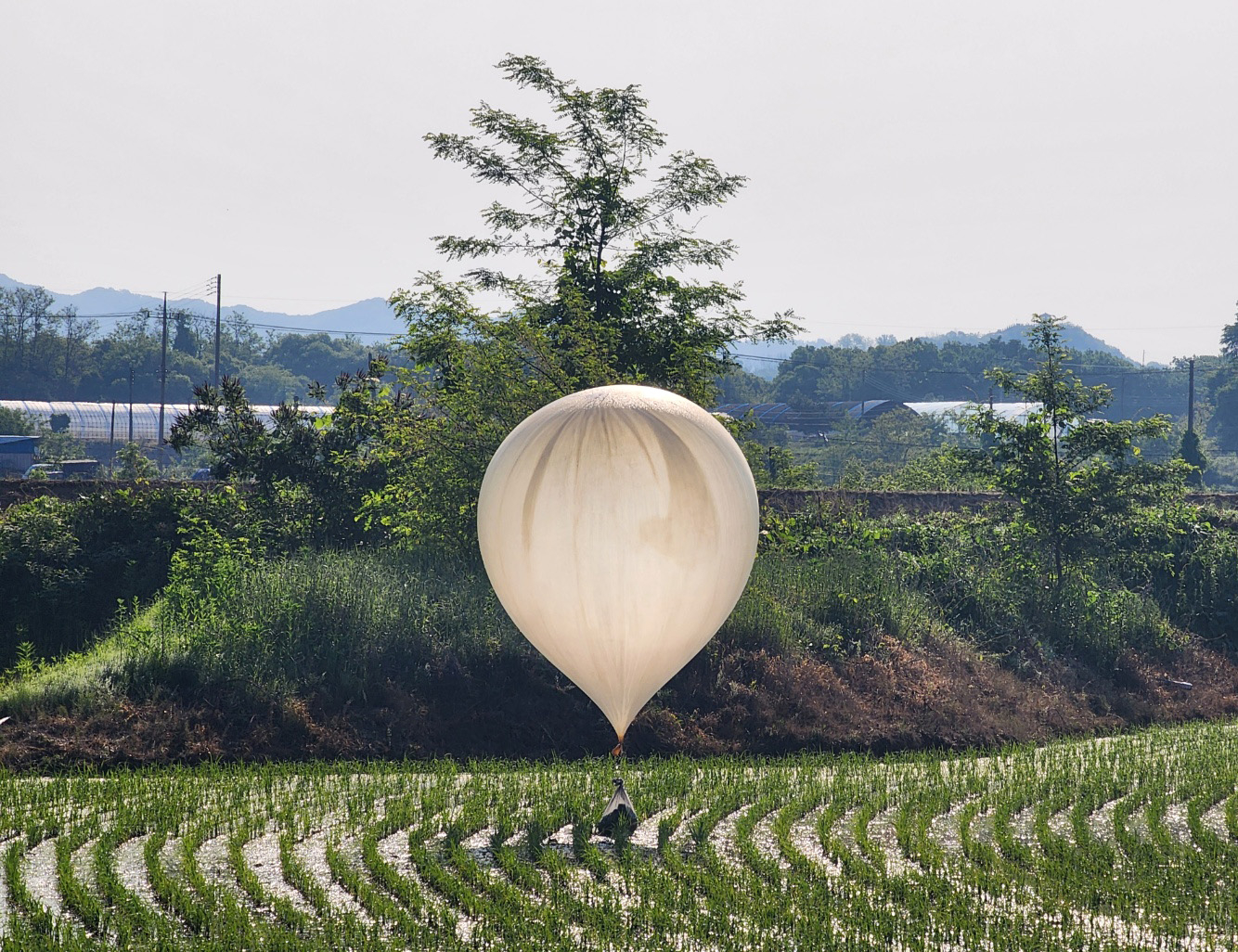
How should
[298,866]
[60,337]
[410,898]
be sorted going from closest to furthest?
[410,898]
[298,866]
[60,337]

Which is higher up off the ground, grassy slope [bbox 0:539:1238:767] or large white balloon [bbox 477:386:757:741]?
large white balloon [bbox 477:386:757:741]

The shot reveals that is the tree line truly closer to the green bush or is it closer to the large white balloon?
the green bush

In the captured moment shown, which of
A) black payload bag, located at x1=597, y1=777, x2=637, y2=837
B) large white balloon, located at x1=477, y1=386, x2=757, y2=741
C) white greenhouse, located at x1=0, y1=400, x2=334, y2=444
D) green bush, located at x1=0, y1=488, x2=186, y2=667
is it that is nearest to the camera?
large white balloon, located at x1=477, y1=386, x2=757, y2=741

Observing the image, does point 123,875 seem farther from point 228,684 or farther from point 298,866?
point 228,684

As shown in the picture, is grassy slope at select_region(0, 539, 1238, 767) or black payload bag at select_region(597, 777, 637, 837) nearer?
black payload bag at select_region(597, 777, 637, 837)

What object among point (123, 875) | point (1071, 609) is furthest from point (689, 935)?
point (1071, 609)

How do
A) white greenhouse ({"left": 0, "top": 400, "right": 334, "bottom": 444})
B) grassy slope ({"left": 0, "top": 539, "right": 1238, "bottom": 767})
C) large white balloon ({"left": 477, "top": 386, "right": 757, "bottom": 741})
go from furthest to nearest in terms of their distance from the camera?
1. white greenhouse ({"left": 0, "top": 400, "right": 334, "bottom": 444})
2. grassy slope ({"left": 0, "top": 539, "right": 1238, "bottom": 767})
3. large white balloon ({"left": 477, "top": 386, "right": 757, "bottom": 741})

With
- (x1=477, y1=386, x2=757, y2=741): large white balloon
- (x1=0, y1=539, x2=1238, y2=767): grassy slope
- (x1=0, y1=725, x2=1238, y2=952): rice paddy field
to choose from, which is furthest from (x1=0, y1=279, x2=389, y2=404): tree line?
(x1=477, y1=386, x2=757, y2=741): large white balloon

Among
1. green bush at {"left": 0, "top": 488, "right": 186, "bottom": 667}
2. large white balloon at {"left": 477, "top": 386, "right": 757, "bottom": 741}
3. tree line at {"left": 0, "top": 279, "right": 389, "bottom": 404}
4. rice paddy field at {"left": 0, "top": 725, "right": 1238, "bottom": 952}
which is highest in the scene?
tree line at {"left": 0, "top": 279, "right": 389, "bottom": 404}
